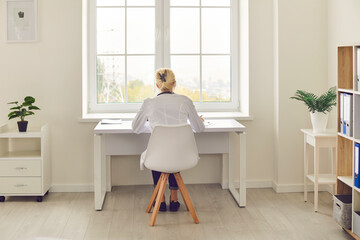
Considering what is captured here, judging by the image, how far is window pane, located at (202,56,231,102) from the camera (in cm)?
567

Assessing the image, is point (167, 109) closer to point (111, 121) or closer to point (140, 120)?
point (140, 120)

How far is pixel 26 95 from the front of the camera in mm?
5281

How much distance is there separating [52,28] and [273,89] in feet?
7.24

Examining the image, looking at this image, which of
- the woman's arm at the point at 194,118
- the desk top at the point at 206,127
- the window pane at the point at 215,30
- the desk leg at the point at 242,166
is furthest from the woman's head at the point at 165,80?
the window pane at the point at 215,30

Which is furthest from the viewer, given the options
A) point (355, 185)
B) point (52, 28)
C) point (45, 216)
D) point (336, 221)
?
point (52, 28)

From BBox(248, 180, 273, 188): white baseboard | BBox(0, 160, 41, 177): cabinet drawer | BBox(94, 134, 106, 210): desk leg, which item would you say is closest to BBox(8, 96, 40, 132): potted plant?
BBox(0, 160, 41, 177): cabinet drawer

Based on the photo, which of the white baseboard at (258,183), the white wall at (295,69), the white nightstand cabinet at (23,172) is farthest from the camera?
the white baseboard at (258,183)

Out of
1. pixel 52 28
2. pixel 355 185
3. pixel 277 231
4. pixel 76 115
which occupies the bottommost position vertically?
pixel 277 231

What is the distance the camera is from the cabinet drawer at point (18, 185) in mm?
4938

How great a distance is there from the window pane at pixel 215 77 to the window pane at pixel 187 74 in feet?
0.24

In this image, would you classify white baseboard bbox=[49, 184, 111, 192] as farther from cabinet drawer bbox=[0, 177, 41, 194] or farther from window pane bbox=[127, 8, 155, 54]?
window pane bbox=[127, 8, 155, 54]

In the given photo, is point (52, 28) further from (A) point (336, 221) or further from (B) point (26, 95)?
(A) point (336, 221)

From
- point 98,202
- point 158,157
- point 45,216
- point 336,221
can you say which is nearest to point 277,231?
point 336,221

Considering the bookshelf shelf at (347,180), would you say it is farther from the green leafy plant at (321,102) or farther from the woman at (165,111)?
the woman at (165,111)
